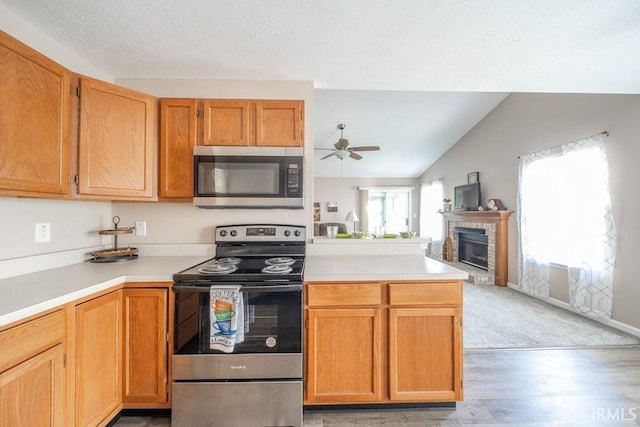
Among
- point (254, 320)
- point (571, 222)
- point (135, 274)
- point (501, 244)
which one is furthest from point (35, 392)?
point (501, 244)

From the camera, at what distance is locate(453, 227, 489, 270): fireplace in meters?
5.06

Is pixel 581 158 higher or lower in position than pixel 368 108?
lower

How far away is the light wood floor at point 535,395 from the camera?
1571 mm

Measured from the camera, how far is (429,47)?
5.57ft

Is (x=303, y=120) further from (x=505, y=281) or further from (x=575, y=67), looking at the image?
(x=505, y=281)

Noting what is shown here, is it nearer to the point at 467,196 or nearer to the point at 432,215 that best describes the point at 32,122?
the point at 467,196

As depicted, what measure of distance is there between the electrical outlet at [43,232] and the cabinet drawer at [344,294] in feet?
5.38

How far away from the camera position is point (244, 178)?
74.6 inches

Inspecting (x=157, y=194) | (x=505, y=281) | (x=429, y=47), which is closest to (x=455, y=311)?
(x=429, y=47)

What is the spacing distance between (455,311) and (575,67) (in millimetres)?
2003

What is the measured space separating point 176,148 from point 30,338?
1.34 metres

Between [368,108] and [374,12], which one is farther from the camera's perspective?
[368,108]

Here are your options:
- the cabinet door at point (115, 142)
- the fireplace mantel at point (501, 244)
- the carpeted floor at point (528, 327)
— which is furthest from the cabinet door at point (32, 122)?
the fireplace mantel at point (501, 244)

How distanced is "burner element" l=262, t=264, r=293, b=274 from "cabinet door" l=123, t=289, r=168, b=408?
0.58 m
